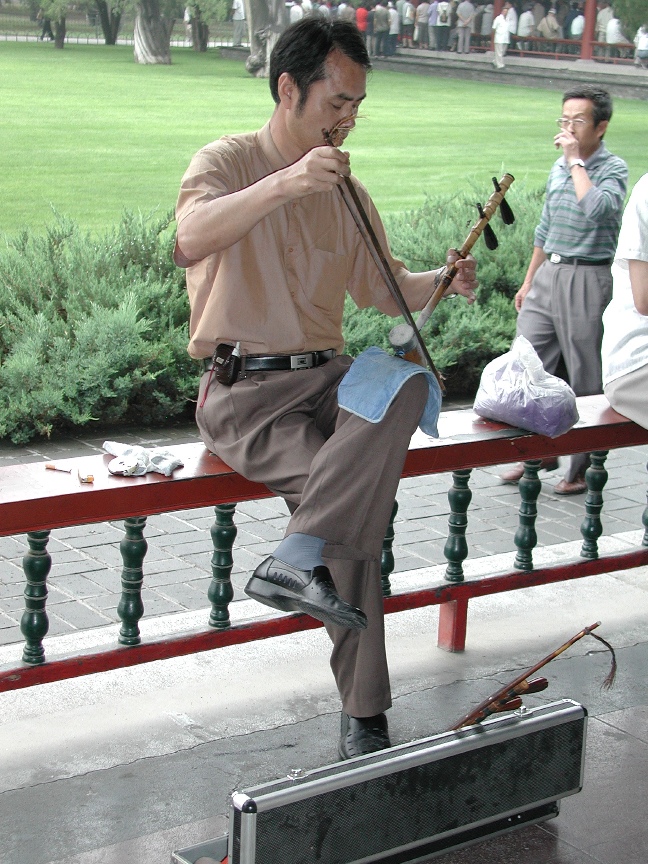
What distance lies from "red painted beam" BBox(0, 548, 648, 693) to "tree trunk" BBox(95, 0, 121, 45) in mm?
12304

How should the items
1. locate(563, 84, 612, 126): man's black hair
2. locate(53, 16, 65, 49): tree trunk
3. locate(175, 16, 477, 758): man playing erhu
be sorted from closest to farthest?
1. locate(175, 16, 477, 758): man playing erhu
2. locate(563, 84, 612, 126): man's black hair
3. locate(53, 16, 65, 49): tree trunk

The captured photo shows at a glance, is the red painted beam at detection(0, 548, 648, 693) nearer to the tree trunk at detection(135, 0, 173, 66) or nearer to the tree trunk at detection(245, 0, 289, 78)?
the tree trunk at detection(245, 0, 289, 78)

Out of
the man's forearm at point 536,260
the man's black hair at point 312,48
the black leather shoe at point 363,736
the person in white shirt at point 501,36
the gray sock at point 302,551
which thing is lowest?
the black leather shoe at point 363,736

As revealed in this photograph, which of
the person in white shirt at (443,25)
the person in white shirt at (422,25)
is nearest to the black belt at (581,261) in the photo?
the person in white shirt at (422,25)

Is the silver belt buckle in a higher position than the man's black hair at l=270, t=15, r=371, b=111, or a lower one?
lower

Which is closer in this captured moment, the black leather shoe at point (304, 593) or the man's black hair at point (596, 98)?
the black leather shoe at point (304, 593)

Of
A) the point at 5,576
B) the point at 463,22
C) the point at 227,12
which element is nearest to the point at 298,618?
the point at 5,576

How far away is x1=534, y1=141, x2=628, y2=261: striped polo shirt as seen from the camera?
5133 millimetres

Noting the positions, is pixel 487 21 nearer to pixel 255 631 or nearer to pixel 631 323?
pixel 631 323

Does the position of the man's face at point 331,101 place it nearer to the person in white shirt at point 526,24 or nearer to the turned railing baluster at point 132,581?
the turned railing baluster at point 132,581

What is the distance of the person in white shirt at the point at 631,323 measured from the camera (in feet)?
12.1

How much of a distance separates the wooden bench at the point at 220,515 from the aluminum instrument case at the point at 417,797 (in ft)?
2.45

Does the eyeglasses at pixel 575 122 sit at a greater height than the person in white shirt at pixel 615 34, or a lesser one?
lesser

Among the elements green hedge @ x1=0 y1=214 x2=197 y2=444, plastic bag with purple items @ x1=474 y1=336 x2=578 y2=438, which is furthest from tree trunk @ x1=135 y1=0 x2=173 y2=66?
plastic bag with purple items @ x1=474 y1=336 x2=578 y2=438
